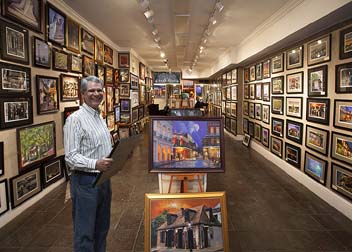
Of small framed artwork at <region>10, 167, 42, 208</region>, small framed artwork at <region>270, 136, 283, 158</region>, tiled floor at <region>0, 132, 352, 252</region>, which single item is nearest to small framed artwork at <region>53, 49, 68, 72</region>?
small framed artwork at <region>10, 167, 42, 208</region>

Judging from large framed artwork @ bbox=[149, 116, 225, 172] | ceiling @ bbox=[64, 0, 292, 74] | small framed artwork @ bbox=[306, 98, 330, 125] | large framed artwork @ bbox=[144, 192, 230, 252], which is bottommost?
large framed artwork @ bbox=[144, 192, 230, 252]

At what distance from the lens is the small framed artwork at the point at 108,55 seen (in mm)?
7711

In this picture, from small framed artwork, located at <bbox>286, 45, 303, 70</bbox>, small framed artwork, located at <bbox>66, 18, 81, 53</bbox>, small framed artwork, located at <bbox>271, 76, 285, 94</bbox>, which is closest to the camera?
small framed artwork, located at <bbox>66, 18, 81, 53</bbox>

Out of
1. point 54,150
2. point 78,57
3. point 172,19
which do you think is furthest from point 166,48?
point 54,150

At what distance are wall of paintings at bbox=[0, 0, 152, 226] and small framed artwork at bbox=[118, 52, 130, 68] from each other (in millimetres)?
2970

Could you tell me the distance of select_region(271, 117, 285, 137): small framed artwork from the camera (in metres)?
6.26

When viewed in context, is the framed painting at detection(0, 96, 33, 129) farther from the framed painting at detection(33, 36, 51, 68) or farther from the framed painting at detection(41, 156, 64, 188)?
the framed painting at detection(41, 156, 64, 188)

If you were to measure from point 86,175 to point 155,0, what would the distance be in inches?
150

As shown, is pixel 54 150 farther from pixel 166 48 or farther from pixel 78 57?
pixel 166 48

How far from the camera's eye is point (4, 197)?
3.43 metres

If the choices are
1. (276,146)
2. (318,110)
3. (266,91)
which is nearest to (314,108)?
(318,110)

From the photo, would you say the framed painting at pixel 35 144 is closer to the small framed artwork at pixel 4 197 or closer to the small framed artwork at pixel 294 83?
the small framed artwork at pixel 4 197

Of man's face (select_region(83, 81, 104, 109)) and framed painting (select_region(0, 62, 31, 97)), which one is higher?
framed painting (select_region(0, 62, 31, 97))

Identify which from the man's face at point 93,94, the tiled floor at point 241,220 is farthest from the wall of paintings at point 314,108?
the man's face at point 93,94
